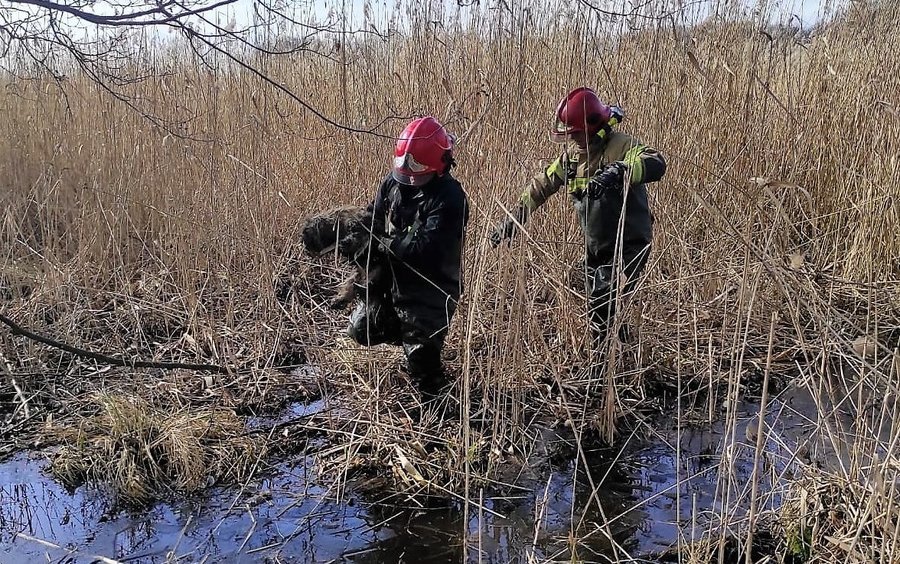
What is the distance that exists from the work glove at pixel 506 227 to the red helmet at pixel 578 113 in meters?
0.36

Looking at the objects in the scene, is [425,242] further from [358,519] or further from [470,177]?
[358,519]

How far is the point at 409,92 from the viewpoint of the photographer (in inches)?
165

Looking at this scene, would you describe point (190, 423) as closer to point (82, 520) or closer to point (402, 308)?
point (82, 520)

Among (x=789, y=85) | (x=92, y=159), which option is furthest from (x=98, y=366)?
(x=789, y=85)

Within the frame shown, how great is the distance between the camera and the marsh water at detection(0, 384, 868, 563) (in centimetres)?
198

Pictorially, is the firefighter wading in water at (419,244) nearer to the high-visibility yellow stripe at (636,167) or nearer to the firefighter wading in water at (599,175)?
the firefighter wading in water at (599,175)

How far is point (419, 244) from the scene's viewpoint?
2309 millimetres

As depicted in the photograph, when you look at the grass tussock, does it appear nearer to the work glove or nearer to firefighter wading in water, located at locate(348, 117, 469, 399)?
firefighter wading in water, located at locate(348, 117, 469, 399)

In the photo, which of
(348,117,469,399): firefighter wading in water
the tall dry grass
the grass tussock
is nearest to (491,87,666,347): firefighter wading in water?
the tall dry grass

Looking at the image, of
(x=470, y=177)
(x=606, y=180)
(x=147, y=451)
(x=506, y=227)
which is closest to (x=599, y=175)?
(x=606, y=180)

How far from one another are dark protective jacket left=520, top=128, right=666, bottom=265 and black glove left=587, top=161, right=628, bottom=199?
16 centimetres

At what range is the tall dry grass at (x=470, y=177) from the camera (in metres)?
3.10

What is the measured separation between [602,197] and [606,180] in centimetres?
26

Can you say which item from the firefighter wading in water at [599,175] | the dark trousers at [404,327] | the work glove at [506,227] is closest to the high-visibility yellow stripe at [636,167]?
the firefighter wading in water at [599,175]
